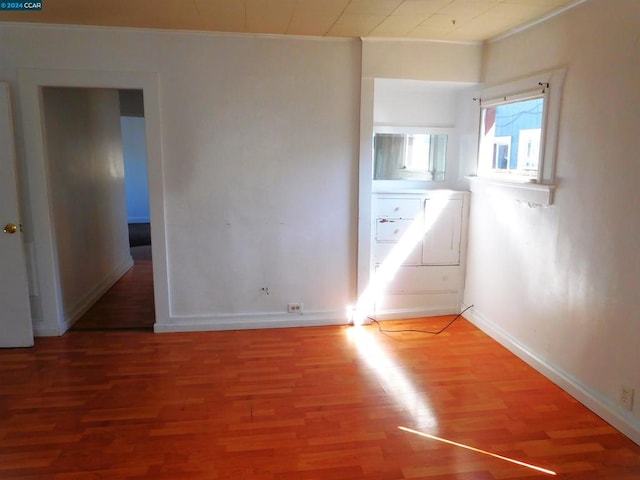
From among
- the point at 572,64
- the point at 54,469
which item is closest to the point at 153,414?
the point at 54,469

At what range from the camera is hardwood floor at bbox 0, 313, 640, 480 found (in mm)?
2246

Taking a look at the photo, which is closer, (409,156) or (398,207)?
(398,207)

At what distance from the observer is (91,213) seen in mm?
4680

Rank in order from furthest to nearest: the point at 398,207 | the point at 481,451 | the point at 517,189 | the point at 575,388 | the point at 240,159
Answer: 1. the point at 398,207
2. the point at 240,159
3. the point at 517,189
4. the point at 575,388
5. the point at 481,451

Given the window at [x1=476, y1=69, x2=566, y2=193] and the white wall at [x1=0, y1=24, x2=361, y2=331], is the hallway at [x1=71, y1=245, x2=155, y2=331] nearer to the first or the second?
the white wall at [x1=0, y1=24, x2=361, y2=331]

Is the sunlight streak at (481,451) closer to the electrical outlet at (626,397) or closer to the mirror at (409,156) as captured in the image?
the electrical outlet at (626,397)

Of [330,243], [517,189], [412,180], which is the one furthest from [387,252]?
[517,189]

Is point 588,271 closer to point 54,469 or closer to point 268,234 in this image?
point 268,234

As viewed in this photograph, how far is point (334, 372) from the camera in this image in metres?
3.21

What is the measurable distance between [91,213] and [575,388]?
4548mm

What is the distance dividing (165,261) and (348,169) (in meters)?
1.74

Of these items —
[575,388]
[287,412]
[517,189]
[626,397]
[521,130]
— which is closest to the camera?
[626,397]

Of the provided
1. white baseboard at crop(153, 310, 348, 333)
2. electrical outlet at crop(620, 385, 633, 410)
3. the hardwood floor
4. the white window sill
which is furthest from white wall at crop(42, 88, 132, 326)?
electrical outlet at crop(620, 385, 633, 410)

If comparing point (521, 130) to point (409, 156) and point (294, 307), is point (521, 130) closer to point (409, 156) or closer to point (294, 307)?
point (409, 156)
